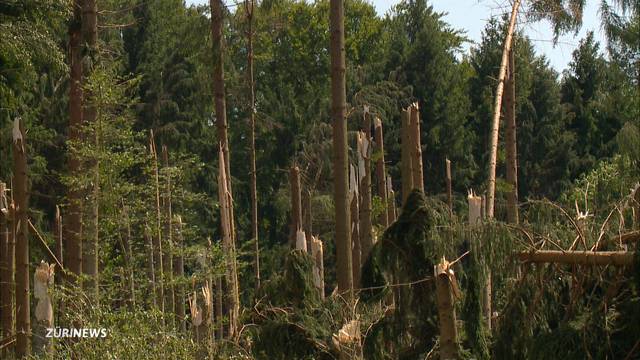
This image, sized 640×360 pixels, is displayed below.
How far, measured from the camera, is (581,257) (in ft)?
17.5

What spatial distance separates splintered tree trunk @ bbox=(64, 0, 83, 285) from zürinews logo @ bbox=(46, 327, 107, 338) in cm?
69

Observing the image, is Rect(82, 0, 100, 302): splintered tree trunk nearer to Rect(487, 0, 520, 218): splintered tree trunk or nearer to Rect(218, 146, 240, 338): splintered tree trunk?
Rect(218, 146, 240, 338): splintered tree trunk

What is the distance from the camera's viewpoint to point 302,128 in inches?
1214

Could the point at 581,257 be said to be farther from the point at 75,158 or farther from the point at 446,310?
the point at 75,158

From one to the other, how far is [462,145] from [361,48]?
5685 mm

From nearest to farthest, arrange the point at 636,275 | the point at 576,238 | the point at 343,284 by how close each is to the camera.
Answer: the point at 636,275 < the point at 576,238 < the point at 343,284

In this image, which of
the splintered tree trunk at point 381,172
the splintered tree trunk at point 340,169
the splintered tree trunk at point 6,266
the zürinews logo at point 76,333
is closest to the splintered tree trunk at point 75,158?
the zürinews logo at point 76,333

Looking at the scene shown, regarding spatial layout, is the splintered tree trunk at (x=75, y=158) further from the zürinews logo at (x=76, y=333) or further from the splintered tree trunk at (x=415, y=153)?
the splintered tree trunk at (x=415, y=153)

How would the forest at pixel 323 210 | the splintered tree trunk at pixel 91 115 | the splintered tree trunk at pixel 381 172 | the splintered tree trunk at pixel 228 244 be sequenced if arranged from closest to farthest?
the forest at pixel 323 210
the splintered tree trunk at pixel 91 115
the splintered tree trunk at pixel 228 244
the splintered tree trunk at pixel 381 172

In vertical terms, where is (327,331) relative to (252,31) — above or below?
below

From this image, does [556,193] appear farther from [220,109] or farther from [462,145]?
[220,109]

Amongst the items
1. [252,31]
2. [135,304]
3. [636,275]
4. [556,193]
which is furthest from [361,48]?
[636,275]

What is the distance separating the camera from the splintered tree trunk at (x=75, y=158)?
38.7ft

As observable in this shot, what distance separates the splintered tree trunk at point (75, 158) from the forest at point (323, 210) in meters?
0.03
